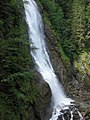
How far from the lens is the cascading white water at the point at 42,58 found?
669 inches

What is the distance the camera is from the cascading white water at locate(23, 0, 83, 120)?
55.7 feet

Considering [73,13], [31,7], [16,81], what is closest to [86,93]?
[31,7]

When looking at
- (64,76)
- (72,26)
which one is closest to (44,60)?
(64,76)

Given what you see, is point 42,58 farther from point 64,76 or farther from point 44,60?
point 64,76

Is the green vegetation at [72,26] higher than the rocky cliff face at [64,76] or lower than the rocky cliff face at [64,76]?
higher

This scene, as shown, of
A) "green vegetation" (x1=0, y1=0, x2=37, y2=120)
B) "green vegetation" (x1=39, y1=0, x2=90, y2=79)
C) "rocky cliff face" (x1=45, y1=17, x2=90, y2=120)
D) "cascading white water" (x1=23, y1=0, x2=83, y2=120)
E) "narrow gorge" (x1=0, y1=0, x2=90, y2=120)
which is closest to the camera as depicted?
"green vegetation" (x1=0, y1=0, x2=37, y2=120)

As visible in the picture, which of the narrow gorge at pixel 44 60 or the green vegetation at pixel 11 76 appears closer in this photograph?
the green vegetation at pixel 11 76

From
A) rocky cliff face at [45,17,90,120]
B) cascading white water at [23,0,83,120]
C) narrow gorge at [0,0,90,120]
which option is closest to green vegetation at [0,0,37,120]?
narrow gorge at [0,0,90,120]

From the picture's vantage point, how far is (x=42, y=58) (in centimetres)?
1944

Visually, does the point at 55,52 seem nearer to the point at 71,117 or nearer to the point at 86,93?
the point at 86,93

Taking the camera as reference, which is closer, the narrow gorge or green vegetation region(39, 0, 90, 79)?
the narrow gorge

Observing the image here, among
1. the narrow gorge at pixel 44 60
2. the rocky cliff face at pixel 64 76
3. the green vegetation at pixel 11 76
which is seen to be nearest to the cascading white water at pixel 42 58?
the narrow gorge at pixel 44 60

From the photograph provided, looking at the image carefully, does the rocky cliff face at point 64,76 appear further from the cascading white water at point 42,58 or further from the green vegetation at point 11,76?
the green vegetation at point 11,76

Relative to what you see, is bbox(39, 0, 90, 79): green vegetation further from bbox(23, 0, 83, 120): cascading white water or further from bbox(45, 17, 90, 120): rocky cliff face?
bbox(23, 0, 83, 120): cascading white water
